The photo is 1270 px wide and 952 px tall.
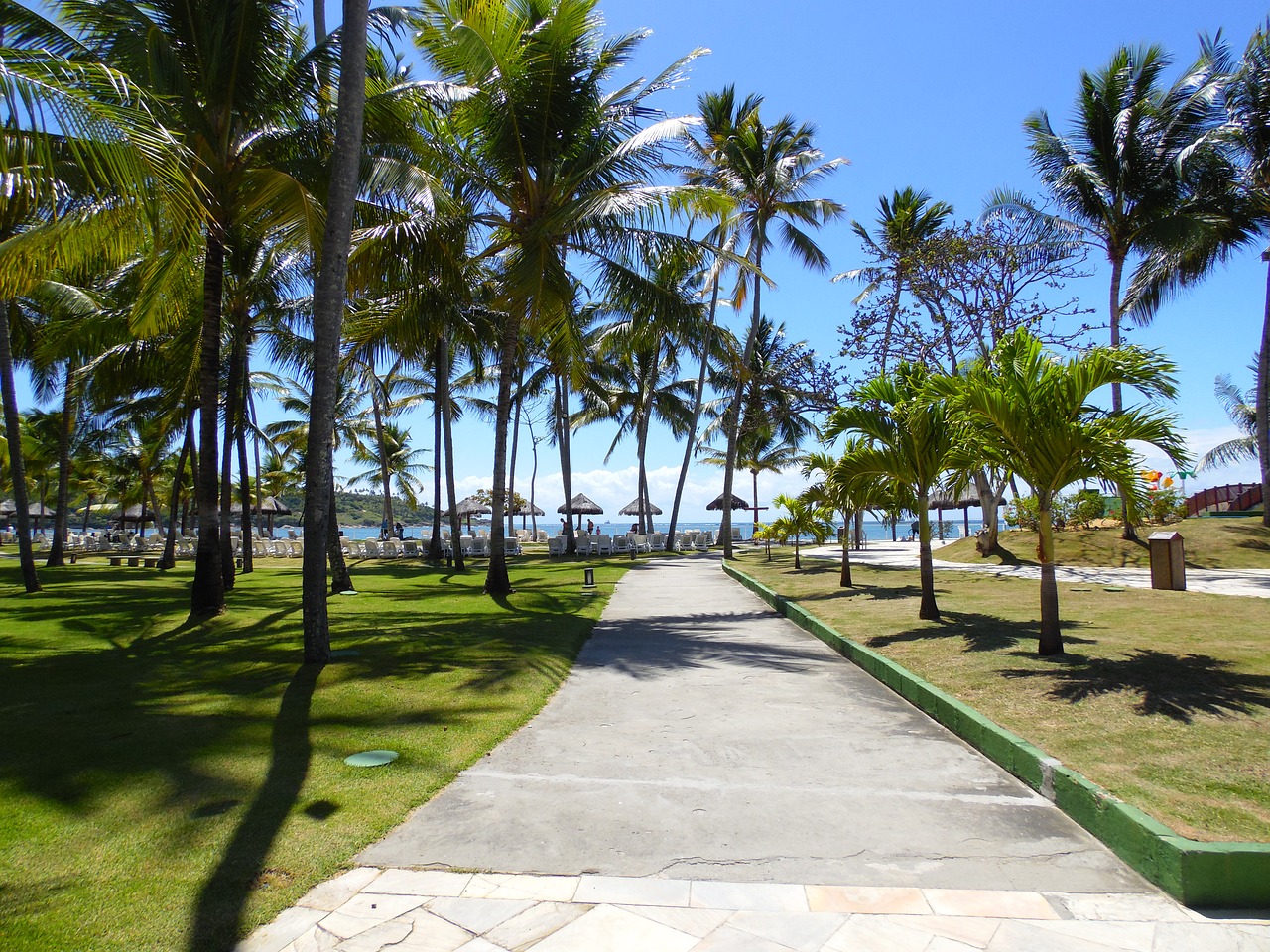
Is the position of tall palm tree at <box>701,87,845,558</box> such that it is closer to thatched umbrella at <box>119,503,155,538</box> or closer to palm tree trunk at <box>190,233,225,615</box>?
palm tree trunk at <box>190,233,225,615</box>

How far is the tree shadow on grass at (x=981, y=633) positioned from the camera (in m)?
7.50

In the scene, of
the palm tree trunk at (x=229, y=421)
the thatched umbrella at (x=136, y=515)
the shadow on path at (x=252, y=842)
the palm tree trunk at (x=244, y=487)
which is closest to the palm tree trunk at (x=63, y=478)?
the palm tree trunk at (x=244, y=487)

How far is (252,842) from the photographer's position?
3377 millimetres

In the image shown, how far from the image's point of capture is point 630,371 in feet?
106

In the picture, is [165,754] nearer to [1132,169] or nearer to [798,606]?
[798,606]

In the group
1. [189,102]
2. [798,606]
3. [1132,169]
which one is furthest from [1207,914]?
[1132,169]

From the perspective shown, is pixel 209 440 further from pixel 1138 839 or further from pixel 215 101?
pixel 1138 839

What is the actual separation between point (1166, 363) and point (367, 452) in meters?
38.6

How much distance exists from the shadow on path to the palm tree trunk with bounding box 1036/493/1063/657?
5.96 metres

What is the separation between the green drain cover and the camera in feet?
14.7

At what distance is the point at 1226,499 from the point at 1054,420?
28.0 m

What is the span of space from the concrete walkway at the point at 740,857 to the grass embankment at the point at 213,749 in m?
0.32

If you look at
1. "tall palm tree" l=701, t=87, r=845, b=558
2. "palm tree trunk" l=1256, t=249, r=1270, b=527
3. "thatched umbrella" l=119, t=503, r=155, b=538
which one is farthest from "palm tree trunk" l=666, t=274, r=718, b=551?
"thatched umbrella" l=119, t=503, r=155, b=538

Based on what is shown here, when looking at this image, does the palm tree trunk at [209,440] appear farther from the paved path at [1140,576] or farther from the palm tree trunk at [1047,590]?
the paved path at [1140,576]
